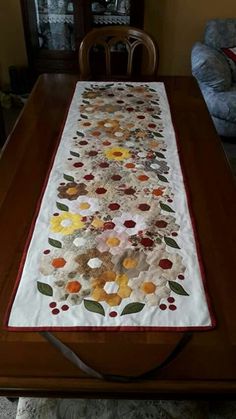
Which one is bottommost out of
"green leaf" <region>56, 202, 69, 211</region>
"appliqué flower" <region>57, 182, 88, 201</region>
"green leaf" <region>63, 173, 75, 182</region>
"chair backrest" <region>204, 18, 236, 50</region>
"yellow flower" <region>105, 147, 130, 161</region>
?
"green leaf" <region>56, 202, 69, 211</region>

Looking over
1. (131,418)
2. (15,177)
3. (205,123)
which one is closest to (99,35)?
(205,123)

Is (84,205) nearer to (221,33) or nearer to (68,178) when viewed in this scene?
(68,178)

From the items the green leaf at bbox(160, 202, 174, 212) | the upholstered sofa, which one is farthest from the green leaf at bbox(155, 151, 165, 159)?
the upholstered sofa

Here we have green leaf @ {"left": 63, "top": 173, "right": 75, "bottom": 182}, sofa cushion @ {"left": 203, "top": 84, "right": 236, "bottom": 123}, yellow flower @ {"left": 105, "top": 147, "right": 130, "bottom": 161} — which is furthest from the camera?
sofa cushion @ {"left": 203, "top": 84, "right": 236, "bottom": 123}

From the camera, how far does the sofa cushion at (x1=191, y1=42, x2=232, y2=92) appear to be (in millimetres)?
2607

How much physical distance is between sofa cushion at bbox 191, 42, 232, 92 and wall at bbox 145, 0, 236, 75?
1.86 ft

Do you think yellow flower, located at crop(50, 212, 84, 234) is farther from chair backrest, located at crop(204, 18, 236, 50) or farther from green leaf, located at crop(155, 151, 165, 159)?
chair backrest, located at crop(204, 18, 236, 50)

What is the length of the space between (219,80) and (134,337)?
2.28 meters

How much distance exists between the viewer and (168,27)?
316 centimetres

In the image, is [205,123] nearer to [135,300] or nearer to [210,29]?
[135,300]

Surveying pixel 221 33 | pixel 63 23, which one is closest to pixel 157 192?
pixel 221 33

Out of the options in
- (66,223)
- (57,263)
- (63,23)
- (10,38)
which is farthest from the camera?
(10,38)

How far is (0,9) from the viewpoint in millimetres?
3221

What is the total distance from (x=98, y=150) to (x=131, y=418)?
837 millimetres
